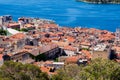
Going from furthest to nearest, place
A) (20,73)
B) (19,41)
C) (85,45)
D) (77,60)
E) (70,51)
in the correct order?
(85,45) → (19,41) → (70,51) → (77,60) → (20,73)

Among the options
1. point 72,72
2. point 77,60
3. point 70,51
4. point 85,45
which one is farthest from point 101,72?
point 85,45

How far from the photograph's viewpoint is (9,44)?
2311 cm

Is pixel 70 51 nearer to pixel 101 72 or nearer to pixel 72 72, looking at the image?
pixel 72 72

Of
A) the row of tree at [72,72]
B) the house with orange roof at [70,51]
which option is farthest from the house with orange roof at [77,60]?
the row of tree at [72,72]

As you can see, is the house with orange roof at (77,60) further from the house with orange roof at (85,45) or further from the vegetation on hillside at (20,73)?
the vegetation on hillside at (20,73)

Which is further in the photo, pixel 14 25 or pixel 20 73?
pixel 14 25

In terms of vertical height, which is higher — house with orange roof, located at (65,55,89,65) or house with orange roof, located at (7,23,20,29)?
house with orange roof, located at (7,23,20,29)

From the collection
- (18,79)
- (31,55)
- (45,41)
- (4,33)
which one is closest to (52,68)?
(31,55)

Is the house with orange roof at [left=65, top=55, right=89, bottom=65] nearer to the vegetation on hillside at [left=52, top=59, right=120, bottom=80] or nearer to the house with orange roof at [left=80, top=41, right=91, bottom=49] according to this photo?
the house with orange roof at [left=80, top=41, right=91, bottom=49]

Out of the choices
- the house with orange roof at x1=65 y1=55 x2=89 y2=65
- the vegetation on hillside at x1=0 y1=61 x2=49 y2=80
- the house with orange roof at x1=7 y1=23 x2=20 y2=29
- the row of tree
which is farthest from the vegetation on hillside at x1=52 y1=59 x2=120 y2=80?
the house with orange roof at x1=7 y1=23 x2=20 y2=29

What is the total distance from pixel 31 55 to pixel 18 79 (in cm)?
824

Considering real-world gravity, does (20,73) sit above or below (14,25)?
above

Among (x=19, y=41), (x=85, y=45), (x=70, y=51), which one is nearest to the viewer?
(x=70, y=51)

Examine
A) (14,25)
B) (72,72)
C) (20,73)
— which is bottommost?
(14,25)
